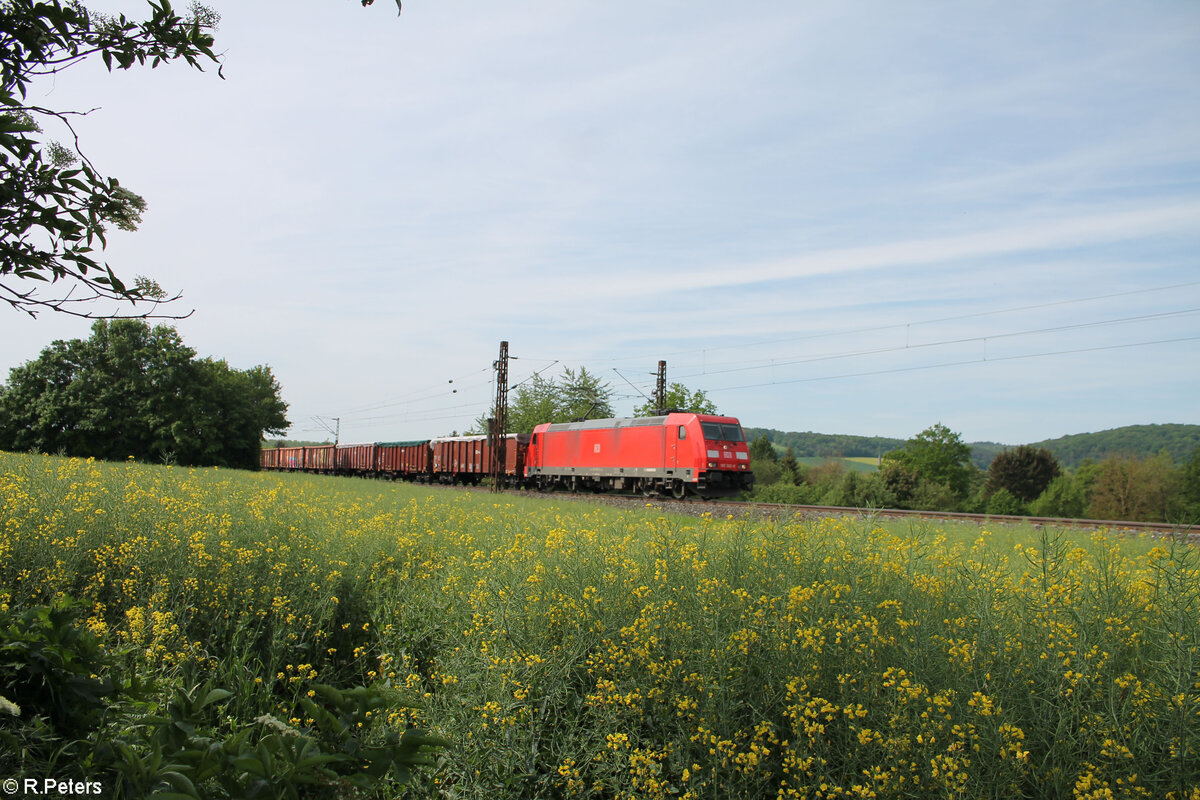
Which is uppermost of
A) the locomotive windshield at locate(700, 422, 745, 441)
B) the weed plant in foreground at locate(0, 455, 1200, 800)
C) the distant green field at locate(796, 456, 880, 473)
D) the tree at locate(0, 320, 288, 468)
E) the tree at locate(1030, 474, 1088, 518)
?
the tree at locate(0, 320, 288, 468)

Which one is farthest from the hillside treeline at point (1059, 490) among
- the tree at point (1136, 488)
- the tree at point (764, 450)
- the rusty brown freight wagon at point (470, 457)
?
the rusty brown freight wagon at point (470, 457)

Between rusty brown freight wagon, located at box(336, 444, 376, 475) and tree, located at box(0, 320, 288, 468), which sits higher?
tree, located at box(0, 320, 288, 468)

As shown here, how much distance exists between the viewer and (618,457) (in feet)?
88.4

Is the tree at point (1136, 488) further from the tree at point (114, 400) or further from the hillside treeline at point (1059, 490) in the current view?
the tree at point (114, 400)

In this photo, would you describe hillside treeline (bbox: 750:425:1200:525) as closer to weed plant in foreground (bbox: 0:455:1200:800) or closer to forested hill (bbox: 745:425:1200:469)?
forested hill (bbox: 745:425:1200:469)

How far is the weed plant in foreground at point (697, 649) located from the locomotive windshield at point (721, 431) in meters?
16.6

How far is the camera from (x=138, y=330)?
39094 millimetres

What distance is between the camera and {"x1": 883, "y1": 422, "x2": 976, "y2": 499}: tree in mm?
66562

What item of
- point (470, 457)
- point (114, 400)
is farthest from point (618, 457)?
point (114, 400)

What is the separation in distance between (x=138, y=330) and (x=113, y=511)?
3863 centimetres

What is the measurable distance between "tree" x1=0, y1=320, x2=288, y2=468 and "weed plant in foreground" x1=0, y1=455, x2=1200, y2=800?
3702cm

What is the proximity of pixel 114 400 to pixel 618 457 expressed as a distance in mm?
28913

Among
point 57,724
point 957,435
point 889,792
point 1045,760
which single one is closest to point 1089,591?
point 1045,760

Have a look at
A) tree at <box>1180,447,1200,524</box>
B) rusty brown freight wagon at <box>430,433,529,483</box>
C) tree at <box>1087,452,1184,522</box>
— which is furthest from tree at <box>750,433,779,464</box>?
tree at <box>1180,447,1200,524</box>
